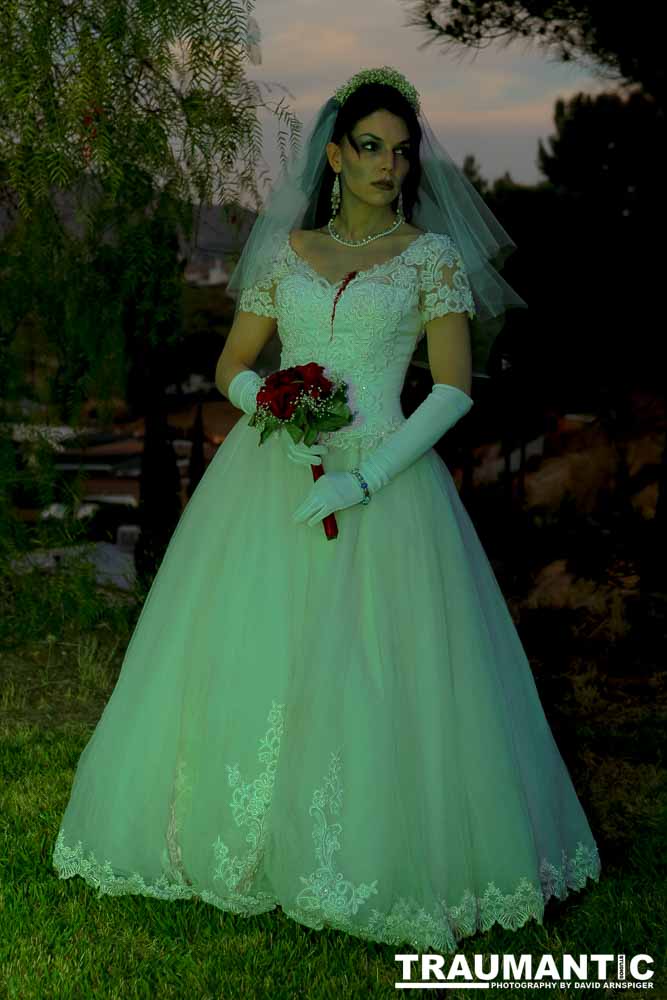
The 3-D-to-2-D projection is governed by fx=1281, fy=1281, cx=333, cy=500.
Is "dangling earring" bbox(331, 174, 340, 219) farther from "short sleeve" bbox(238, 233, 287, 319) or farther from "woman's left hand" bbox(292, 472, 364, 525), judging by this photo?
"woman's left hand" bbox(292, 472, 364, 525)

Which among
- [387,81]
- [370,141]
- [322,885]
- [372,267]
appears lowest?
[322,885]

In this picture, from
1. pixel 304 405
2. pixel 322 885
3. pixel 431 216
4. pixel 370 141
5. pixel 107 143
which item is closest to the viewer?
pixel 322 885

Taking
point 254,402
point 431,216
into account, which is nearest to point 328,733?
point 254,402

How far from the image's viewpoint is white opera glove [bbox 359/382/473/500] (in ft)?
10.6

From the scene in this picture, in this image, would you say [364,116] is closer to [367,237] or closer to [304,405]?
[367,237]

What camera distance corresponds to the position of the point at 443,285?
11.1 ft

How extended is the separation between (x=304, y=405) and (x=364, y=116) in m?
0.86

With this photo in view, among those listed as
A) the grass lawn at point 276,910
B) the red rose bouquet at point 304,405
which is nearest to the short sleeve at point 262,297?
the red rose bouquet at point 304,405

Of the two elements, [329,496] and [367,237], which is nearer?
[329,496]

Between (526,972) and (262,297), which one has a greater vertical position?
(262,297)

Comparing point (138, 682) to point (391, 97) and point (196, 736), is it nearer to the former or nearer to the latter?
point (196, 736)

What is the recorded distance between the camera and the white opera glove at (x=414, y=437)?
322cm

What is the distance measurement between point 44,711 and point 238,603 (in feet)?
8.39

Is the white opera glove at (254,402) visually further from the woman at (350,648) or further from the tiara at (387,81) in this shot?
the tiara at (387,81)
